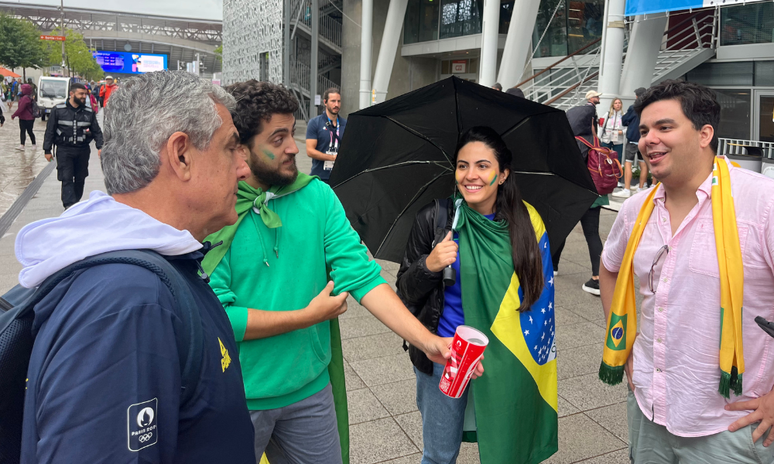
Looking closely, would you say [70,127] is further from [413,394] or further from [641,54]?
[641,54]

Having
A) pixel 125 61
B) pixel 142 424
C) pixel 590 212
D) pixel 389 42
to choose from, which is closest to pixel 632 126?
pixel 590 212

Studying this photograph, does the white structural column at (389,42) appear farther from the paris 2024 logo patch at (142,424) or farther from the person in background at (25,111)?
the paris 2024 logo patch at (142,424)

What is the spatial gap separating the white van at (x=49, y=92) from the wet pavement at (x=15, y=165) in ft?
28.3

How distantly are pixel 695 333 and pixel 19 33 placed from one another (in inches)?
2814

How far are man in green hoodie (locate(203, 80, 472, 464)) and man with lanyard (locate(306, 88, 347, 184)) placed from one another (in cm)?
582

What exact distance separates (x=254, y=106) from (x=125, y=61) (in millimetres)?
109897

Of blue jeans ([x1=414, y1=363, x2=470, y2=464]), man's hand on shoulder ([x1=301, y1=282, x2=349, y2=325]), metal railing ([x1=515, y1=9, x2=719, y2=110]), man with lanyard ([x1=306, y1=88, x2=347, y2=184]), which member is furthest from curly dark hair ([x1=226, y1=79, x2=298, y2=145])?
metal railing ([x1=515, y1=9, x2=719, y2=110])

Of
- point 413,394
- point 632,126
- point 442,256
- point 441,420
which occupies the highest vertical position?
point 632,126

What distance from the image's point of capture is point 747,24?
1524 cm

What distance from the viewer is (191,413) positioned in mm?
1112

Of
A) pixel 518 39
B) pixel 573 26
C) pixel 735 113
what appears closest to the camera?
→ pixel 735 113

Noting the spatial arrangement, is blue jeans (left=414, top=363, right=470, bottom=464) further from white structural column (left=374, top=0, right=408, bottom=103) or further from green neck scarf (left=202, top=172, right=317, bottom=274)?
white structural column (left=374, top=0, right=408, bottom=103)

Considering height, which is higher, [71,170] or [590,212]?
[71,170]

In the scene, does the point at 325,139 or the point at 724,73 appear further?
the point at 724,73
